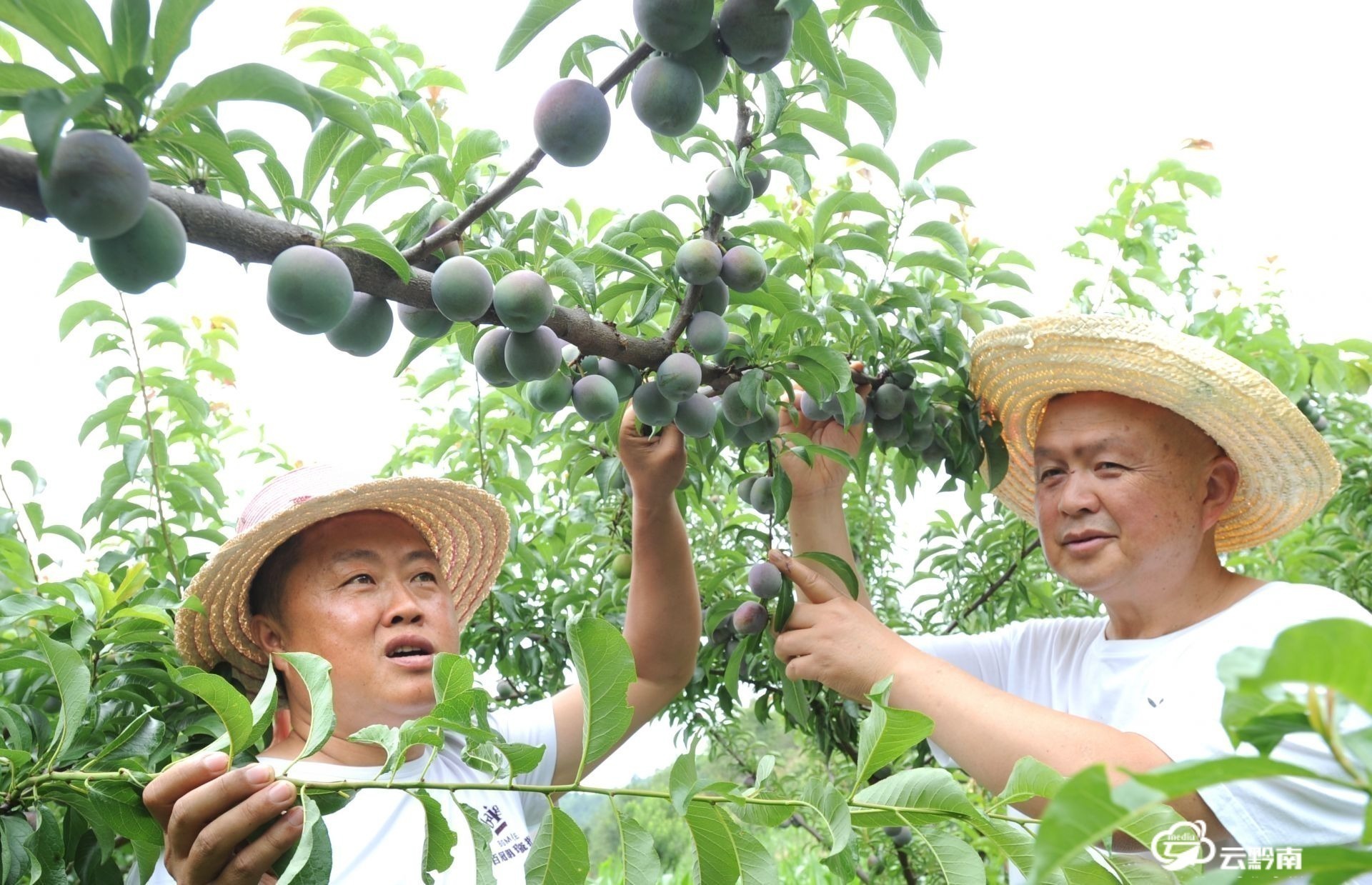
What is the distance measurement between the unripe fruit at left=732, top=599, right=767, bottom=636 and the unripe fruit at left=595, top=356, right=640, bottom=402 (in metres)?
0.52

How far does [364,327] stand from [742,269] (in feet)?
1.81

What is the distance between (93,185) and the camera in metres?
0.69

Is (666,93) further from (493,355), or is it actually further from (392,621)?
(392,621)

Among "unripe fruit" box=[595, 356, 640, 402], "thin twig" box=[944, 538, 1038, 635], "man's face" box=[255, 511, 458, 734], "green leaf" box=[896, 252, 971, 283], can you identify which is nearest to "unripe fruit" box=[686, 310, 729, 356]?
"unripe fruit" box=[595, 356, 640, 402]

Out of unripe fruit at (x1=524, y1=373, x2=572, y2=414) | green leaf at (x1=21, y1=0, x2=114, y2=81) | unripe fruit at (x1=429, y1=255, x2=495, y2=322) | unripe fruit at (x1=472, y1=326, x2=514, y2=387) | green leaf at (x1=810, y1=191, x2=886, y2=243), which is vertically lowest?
green leaf at (x1=21, y1=0, x2=114, y2=81)

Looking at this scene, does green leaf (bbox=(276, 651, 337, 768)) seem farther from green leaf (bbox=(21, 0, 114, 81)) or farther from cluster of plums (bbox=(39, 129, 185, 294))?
green leaf (bbox=(21, 0, 114, 81))

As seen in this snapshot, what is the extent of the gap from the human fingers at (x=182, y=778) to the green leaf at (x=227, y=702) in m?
0.04

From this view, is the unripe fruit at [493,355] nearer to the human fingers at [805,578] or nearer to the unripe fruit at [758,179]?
the unripe fruit at [758,179]

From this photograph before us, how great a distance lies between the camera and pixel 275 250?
95 cm

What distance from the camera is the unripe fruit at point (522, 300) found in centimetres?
114

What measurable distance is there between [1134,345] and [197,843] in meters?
1.63

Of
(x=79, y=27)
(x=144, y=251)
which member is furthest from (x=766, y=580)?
(x=79, y=27)

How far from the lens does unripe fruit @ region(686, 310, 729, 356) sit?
1.39 metres

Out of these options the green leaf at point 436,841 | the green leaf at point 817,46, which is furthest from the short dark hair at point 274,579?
the green leaf at point 817,46
